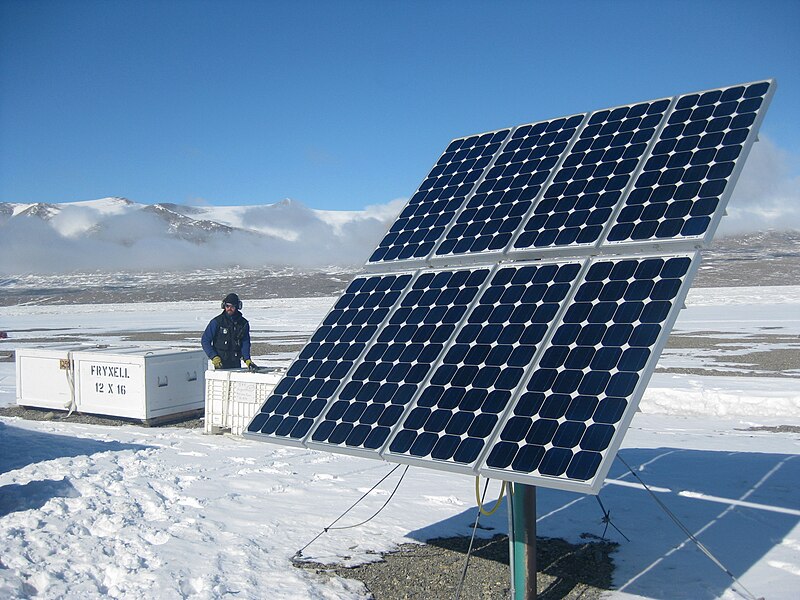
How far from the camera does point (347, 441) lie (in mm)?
6051

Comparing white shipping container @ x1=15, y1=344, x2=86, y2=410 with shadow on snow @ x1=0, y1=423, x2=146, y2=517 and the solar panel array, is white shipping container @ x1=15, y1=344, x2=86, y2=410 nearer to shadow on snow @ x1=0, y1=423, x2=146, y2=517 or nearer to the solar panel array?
shadow on snow @ x1=0, y1=423, x2=146, y2=517

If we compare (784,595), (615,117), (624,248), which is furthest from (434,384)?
(615,117)

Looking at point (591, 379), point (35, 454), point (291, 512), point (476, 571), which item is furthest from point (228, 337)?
point (591, 379)

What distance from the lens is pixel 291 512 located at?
28.3ft

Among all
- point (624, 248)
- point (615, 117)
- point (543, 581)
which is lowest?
point (543, 581)

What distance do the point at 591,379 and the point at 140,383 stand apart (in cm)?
1086

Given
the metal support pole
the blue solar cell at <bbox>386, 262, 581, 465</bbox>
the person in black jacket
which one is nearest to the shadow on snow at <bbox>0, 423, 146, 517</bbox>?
the person in black jacket

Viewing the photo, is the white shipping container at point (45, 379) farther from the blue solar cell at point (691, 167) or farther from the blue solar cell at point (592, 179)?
the blue solar cell at point (691, 167)

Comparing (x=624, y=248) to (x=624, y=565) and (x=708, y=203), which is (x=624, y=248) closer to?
(x=708, y=203)

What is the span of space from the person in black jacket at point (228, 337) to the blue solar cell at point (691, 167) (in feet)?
27.4

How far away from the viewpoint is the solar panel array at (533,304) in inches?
200

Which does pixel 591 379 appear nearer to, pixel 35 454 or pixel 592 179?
pixel 592 179

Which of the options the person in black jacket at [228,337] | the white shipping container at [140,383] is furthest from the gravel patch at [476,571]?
the white shipping container at [140,383]

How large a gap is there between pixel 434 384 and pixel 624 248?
1.95m
